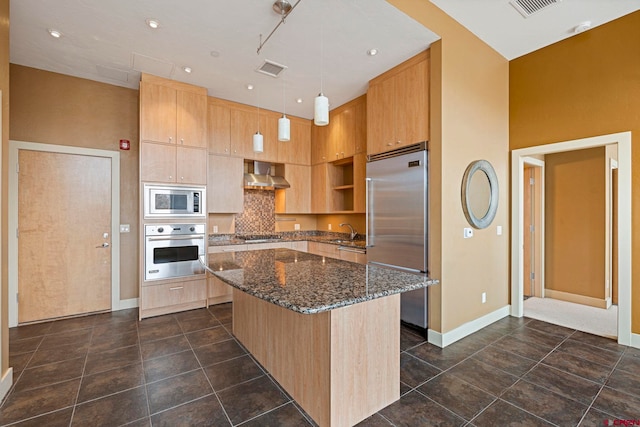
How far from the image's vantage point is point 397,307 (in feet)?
6.54

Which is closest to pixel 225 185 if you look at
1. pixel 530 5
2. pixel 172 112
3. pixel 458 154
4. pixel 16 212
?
pixel 172 112

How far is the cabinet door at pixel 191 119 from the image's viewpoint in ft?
12.4

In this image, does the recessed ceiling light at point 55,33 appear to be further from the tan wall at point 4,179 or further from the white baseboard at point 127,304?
the white baseboard at point 127,304

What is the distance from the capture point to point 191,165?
3848mm

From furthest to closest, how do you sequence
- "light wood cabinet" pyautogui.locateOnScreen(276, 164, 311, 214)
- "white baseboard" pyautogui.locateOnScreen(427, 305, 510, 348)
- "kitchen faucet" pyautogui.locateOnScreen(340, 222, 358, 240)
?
"light wood cabinet" pyautogui.locateOnScreen(276, 164, 311, 214) → "kitchen faucet" pyautogui.locateOnScreen(340, 222, 358, 240) → "white baseboard" pyautogui.locateOnScreen(427, 305, 510, 348)

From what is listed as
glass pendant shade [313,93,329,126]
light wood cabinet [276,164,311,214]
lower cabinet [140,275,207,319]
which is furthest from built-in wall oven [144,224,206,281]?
glass pendant shade [313,93,329,126]

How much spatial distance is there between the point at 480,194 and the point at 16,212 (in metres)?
5.38

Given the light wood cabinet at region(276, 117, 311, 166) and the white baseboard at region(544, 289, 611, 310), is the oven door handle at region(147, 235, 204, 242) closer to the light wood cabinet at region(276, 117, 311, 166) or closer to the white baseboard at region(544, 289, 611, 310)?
the light wood cabinet at region(276, 117, 311, 166)

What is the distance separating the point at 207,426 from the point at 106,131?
3.83m

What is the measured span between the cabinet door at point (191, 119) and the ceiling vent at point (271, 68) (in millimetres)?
1014

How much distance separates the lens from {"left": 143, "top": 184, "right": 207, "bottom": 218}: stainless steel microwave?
11.7 ft

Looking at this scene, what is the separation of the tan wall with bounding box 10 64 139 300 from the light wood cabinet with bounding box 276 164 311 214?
7.28ft

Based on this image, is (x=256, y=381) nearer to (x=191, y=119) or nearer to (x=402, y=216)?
(x=402, y=216)

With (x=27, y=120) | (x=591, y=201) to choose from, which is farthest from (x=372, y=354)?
(x=27, y=120)
